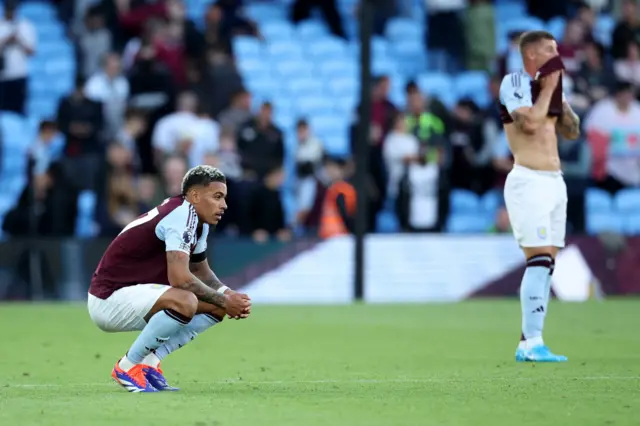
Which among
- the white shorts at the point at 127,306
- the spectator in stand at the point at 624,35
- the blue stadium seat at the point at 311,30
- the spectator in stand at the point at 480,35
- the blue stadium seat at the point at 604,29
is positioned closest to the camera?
the white shorts at the point at 127,306

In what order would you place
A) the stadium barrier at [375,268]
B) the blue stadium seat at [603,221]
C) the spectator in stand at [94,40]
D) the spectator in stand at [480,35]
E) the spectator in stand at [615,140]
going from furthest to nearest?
the spectator in stand at [480,35]
the spectator in stand at [94,40]
the blue stadium seat at [603,221]
the spectator in stand at [615,140]
the stadium barrier at [375,268]

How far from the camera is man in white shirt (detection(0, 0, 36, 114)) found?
20.8 meters

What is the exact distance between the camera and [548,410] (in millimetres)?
7223

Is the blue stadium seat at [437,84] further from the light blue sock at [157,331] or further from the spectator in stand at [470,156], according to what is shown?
the light blue sock at [157,331]

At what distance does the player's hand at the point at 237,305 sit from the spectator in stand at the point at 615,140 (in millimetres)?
12275

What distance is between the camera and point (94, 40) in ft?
69.5

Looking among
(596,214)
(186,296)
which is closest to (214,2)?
(596,214)

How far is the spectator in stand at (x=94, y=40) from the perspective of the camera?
21156 millimetres

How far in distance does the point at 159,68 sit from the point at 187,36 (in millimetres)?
965

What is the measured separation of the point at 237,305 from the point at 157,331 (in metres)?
0.48

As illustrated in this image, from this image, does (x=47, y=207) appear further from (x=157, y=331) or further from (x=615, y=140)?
(x=157, y=331)

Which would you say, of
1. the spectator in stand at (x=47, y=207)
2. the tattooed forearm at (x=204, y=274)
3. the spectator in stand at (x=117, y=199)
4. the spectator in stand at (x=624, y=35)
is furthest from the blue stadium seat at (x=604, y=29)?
the tattooed forearm at (x=204, y=274)

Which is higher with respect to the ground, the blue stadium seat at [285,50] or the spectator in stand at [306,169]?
the blue stadium seat at [285,50]

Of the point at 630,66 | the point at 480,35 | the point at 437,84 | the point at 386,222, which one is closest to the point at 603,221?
the point at 630,66
